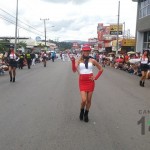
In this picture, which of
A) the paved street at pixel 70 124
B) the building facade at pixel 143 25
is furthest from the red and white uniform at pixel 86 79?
the building facade at pixel 143 25

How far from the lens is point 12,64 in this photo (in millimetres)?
17562

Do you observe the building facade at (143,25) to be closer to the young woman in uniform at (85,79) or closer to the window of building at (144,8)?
the window of building at (144,8)

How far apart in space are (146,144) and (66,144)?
1.45 m

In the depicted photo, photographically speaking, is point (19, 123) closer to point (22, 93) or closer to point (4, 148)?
point (4, 148)

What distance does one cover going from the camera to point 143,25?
39.1 metres

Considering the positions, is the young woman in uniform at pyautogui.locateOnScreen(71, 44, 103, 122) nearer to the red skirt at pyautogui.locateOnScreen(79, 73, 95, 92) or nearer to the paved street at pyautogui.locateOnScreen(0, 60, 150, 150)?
the red skirt at pyautogui.locateOnScreen(79, 73, 95, 92)

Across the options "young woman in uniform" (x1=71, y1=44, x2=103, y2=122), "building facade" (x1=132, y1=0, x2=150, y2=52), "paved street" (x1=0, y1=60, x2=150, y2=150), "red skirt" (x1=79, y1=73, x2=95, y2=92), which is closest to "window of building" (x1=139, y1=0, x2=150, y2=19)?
"building facade" (x1=132, y1=0, x2=150, y2=52)

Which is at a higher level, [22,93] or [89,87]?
[89,87]

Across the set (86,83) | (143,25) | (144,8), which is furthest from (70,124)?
(144,8)

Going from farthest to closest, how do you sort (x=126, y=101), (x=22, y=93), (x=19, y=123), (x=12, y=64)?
(x=12, y=64) < (x=22, y=93) < (x=126, y=101) < (x=19, y=123)

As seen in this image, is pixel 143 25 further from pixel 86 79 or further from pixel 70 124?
pixel 70 124

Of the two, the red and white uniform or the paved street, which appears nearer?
the paved street

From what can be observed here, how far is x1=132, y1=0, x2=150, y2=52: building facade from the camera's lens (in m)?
38.3

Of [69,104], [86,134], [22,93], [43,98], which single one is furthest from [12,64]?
[86,134]
